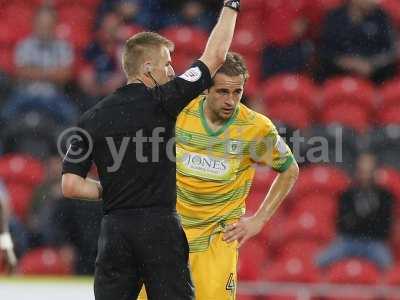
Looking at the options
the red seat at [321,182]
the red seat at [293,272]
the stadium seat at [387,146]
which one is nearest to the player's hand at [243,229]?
the red seat at [293,272]

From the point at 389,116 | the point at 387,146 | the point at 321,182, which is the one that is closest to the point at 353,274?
the point at 321,182

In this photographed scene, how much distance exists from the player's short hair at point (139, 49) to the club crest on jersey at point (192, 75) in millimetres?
190

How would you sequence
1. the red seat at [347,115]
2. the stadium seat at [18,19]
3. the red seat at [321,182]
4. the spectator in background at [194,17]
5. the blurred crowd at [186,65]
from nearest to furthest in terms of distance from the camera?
the blurred crowd at [186,65] → the red seat at [321,182] → the red seat at [347,115] → the spectator in background at [194,17] → the stadium seat at [18,19]

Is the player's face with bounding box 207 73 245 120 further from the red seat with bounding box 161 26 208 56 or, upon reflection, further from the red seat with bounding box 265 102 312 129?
the red seat with bounding box 161 26 208 56

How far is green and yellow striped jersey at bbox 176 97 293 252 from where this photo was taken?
5.66 m

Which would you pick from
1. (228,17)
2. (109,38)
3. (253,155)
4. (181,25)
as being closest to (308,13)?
(181,25)

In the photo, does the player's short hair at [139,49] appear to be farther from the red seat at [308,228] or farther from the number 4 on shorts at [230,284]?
the red seat at [308,228]

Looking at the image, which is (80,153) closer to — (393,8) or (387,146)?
(387,146)

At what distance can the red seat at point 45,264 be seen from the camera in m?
8.99

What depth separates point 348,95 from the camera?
403 inches

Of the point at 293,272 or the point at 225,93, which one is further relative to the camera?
the point at 293,272

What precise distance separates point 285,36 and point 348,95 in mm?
1322

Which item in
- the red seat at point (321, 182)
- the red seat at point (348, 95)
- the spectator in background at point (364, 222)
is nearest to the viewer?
the spectator in background at point (364, 222)

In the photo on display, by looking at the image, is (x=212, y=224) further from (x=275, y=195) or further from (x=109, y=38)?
(x=109, y=38)
